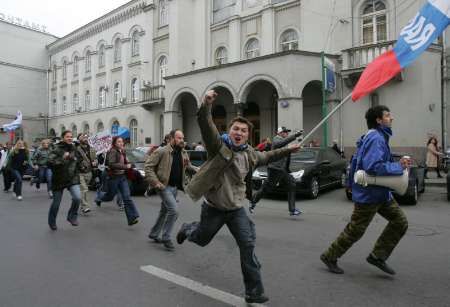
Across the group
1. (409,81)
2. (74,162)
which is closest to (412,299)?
(74,162)

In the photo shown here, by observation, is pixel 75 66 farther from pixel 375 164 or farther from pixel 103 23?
pixel 375 164

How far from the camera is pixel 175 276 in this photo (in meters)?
4.62

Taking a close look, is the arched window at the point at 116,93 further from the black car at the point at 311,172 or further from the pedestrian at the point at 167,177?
the pedestrian at the point at 167,177

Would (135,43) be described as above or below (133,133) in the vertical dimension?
above

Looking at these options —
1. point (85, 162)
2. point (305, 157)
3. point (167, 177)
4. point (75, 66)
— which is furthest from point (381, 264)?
point (75, 66)

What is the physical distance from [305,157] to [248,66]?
9.14 metres

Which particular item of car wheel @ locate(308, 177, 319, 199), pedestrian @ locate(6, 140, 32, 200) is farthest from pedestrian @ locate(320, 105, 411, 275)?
pedestrian @ locate(6, 140, 32, 200)

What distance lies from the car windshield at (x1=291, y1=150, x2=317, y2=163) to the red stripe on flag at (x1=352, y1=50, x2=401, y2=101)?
6.23 m

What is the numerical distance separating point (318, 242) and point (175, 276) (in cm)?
268

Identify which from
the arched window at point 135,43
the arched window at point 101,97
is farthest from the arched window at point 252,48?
the arched window at point 101,97

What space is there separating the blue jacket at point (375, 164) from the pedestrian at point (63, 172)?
16.9 feet

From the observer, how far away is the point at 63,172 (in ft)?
24.1

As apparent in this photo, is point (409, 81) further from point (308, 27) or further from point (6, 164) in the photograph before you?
point (6, 164)

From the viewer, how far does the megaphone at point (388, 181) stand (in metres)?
4.29
